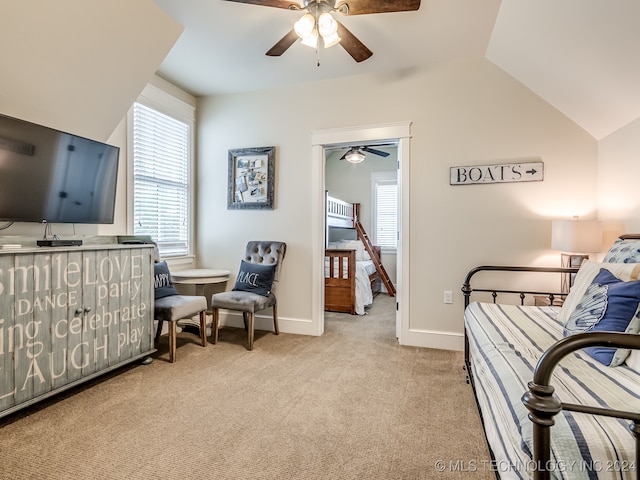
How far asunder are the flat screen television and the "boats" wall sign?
3002 millimetres

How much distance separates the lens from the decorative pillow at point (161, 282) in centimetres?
306

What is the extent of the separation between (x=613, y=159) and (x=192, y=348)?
3.88 m

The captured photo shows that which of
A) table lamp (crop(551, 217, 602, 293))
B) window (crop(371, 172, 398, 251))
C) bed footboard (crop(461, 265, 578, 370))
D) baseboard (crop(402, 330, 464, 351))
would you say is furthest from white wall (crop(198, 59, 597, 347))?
window (crop(371, 172, 398, 251))

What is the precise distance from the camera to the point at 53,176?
2285 millimetres

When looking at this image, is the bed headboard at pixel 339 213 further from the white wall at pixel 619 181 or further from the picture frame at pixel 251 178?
the white wall at pixel 619 181

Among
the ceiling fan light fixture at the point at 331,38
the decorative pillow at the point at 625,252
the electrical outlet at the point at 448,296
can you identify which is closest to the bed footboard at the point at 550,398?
the decorative pillow at the point at 625,252

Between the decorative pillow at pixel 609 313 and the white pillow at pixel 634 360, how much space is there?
17 millimetres

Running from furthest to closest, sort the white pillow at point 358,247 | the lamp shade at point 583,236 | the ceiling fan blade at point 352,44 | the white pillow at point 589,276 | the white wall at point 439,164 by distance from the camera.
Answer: the white pillow at point 358,247 → the white wall at point 439,164 → the lamp shade at point 583,236 → the ceiling fan blade at point 352,44 → the white pillow at point 589,276

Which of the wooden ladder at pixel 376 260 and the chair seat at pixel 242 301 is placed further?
the wooden ladder at pixel 376 260

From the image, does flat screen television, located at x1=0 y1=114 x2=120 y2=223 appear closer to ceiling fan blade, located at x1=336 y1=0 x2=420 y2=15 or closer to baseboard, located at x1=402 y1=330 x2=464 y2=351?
ceiling fan blade, located at x1=336 y1=0 x2=420 y2=15

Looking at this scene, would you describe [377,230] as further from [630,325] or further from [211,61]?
[630,325]

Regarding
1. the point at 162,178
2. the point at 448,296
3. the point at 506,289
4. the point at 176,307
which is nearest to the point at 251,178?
the point at 162,178

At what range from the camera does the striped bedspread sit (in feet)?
2.86

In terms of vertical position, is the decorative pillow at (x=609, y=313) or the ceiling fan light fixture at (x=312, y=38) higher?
the ceiling fan light fixture at (x=312, y=38)
